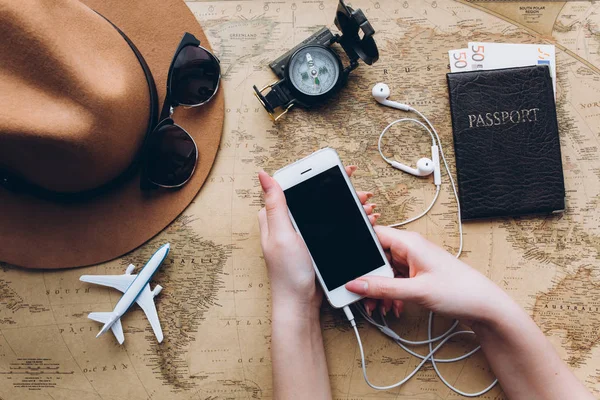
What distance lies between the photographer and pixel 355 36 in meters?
1.19

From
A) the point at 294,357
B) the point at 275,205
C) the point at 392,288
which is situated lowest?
the point at 294,357

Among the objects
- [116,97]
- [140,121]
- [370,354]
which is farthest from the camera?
[370,354]

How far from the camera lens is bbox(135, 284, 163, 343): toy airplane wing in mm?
1208

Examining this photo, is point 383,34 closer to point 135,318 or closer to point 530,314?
point 530,314

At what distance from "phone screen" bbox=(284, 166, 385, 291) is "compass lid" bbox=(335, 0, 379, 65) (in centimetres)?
36

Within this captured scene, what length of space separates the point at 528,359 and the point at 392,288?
1.45ft

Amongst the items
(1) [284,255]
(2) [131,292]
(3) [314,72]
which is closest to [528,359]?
(1) [284,255]

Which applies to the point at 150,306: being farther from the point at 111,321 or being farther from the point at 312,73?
the point at 312,73

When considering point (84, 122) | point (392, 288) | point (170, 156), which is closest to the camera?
point (84, 122)

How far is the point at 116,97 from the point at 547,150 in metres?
1.25

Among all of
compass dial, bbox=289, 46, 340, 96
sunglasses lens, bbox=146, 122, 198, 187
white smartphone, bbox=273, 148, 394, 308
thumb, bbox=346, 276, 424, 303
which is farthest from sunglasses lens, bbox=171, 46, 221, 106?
thumb, bbox=346, 276, 424, 303

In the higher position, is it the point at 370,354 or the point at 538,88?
the point at 538,88

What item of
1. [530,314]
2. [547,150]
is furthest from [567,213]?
[530,314]

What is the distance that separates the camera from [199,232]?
1259mm
